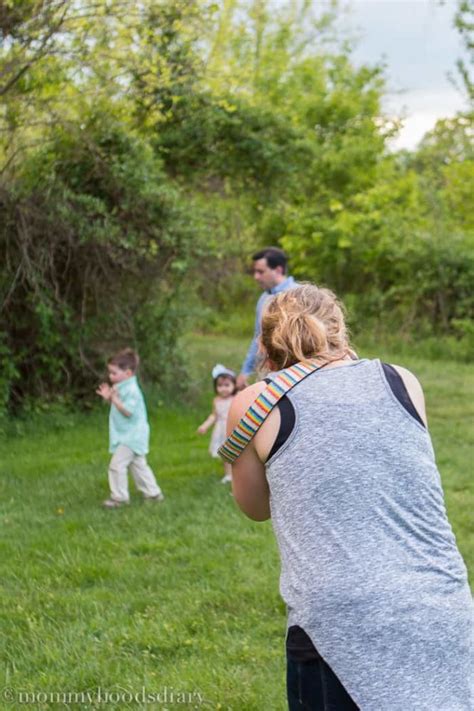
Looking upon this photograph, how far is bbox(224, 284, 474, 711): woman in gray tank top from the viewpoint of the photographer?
2.29m

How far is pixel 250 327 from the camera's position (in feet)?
80.8

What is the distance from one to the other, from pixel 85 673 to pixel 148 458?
5307 millimetres

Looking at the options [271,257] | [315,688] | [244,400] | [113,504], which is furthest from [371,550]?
[113,504]

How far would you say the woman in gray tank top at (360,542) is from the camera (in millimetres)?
2285

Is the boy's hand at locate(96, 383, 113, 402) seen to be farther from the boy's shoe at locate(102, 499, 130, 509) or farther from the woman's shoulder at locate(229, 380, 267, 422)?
the woman's shoulder at locate(229, 380, 267, 422)

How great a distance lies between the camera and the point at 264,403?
98.0 inches

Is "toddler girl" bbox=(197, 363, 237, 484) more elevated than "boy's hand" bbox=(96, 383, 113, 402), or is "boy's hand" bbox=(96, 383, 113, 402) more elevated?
"boy's hand" bbox=(96, 383, 113, 402)

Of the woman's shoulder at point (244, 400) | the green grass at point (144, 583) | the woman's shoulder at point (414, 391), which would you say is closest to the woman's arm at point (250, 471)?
the woman's shoulder at point (244, 400)

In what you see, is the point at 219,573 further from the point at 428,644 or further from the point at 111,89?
the point at 111,89

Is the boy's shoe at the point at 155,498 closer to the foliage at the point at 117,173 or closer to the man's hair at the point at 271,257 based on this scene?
the man's hair at the point at 271,257

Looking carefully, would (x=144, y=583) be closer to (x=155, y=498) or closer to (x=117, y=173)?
(x=155, y=498)

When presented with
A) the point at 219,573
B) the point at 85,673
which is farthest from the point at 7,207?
the point at 85,673

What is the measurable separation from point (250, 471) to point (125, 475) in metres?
5.35

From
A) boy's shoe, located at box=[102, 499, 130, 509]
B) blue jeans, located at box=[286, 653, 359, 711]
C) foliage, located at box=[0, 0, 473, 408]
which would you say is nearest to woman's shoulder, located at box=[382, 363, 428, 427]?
blue jeans, located at box=[286, 653, 359, 711]
